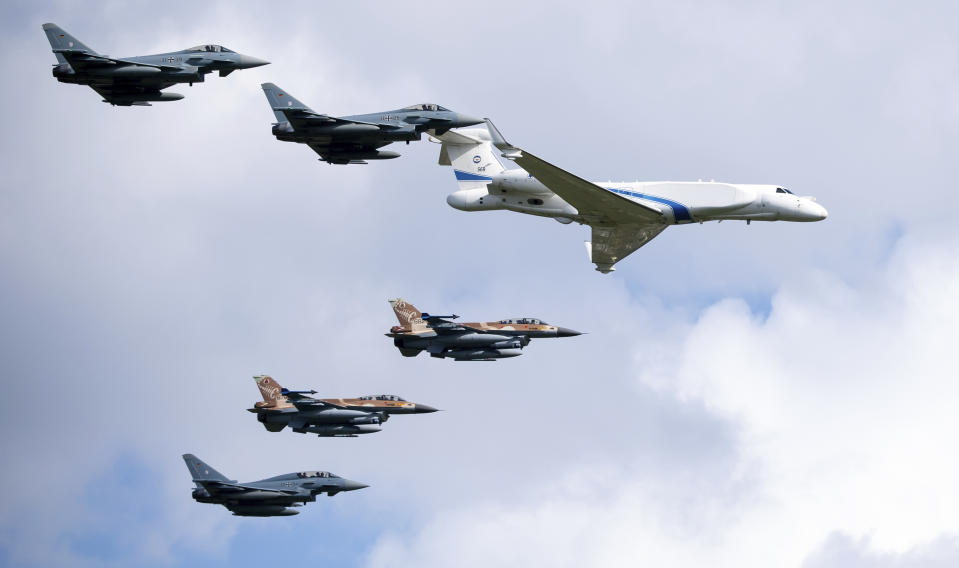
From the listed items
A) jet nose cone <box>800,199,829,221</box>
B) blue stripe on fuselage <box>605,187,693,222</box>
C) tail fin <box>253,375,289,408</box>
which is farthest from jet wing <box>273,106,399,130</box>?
tail fin <box>253,375,289,408</box>

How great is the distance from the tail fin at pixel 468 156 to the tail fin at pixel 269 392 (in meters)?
24.3

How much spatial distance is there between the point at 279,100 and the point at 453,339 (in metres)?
22.8

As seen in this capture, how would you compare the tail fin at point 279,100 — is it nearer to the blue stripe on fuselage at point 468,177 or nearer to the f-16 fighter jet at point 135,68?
the f-16 fighter jet at point 135,68

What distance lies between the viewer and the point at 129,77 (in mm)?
83562

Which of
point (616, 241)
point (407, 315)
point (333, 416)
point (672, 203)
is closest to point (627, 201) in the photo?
point (672, 203)

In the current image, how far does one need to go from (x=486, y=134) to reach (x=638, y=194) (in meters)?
11.0

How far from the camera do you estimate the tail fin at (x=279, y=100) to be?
85188mm

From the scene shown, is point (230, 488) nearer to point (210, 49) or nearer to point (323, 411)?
point (323, 411)

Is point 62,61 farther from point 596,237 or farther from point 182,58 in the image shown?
point 596,237

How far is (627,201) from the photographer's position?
8381 centimetres

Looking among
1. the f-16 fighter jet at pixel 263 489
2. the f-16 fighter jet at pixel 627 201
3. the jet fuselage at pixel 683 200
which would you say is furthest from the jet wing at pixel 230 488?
the jet fuselage at pixel 683 200

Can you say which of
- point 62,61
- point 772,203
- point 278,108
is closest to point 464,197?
point 278,108

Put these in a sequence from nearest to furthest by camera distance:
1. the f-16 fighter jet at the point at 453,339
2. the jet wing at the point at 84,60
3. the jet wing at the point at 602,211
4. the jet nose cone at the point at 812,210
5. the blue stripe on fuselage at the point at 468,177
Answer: the jet wing at the point at 602,211, the jet wing at the point at 84,60, the jet nose cone at the point at 812,210, the blue stripe on fuselage at the point at 468,177, the f-16 fighter jet at the point at 453,339

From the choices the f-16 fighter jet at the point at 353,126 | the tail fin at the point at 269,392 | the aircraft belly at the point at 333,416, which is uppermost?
the f-16 fighter jet at the point at 353,126
